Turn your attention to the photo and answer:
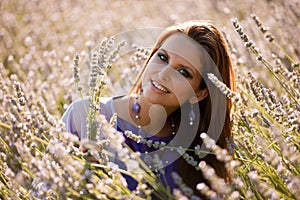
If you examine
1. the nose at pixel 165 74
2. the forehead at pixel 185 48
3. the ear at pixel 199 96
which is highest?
the forehead at pixel 185 48

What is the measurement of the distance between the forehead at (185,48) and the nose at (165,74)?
7cm

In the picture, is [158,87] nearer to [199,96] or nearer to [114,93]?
[199,96]

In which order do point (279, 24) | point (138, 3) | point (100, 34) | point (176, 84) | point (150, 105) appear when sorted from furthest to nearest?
point (138, 3)
point (100, 34)
point (279, 24)
point (150, 105)
point (176, 84)

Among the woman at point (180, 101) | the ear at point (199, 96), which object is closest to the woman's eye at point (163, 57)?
the woman at point (180, 101)

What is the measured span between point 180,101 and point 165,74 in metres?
0.13

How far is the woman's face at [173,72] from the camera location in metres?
1.72

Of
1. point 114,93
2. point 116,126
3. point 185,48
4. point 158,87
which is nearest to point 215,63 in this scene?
point 185,48

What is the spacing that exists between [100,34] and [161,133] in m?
1.39

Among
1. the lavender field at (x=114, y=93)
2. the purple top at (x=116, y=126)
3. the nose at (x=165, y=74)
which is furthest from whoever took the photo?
the purple top at (x=116, y=126)

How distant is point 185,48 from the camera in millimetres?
1755

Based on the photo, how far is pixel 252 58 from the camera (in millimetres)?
2688

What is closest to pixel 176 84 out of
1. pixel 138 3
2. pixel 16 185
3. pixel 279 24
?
pixel 16 185

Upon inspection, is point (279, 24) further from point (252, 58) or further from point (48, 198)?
point (48, 198)

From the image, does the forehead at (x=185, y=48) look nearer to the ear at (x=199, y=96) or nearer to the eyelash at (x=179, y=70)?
the eyelash at (x=179, y=70)
